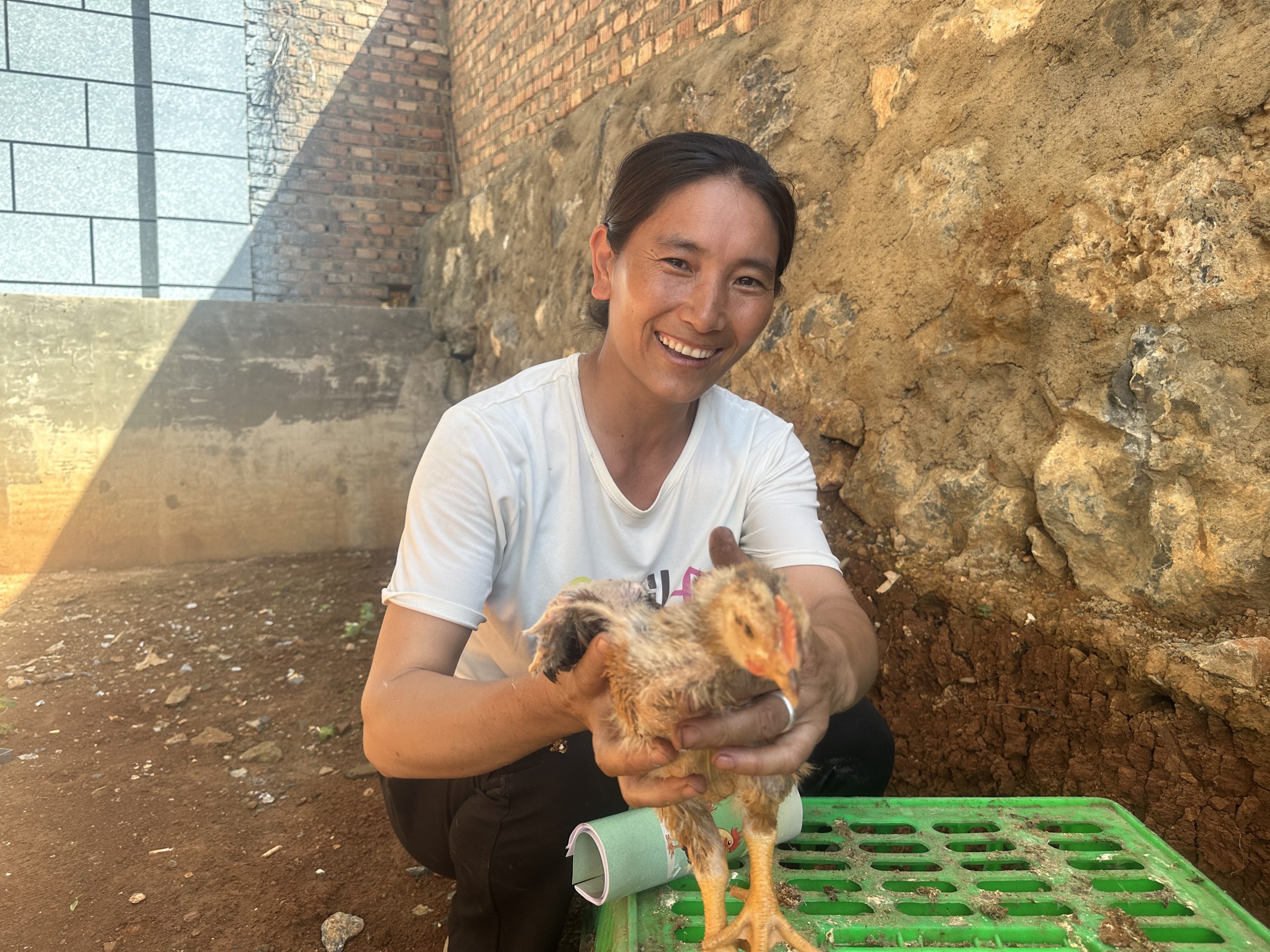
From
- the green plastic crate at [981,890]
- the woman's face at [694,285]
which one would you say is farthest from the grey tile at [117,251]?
the green plastic crate at [981,890]

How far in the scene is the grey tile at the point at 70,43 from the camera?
22.4 feet

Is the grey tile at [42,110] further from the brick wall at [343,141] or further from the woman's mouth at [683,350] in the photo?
the woman's mouth at [683,350]

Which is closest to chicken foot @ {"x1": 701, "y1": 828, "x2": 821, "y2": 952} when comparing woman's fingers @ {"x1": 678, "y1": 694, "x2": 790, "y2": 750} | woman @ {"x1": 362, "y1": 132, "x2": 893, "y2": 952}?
woman @ {"x1": 362, "y1": 132, "x2": 893, "y2": 952}

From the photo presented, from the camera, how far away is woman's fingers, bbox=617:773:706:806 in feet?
4.49

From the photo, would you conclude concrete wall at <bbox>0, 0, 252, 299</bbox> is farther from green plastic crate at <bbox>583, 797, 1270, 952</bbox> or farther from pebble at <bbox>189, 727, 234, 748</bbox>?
green plastic crate at <bbox>583, 797, 1270, 952</bbox>

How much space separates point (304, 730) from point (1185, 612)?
371cm

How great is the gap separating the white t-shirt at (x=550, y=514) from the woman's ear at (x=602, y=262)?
0.75 ft

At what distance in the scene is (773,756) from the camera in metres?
1.33

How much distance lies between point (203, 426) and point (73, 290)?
2.75 m

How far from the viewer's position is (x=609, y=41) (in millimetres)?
4785

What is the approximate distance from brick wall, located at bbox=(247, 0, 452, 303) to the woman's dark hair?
6.68m

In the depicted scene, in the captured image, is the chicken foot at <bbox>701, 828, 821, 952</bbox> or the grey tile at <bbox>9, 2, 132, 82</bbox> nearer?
the chicken foot at <bbox>701, 828, 821, 952</bbox>

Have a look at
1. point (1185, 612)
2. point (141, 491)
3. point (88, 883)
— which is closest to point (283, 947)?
point (88, 883)

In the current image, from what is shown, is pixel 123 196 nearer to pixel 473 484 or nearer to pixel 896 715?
pixel 473 484
